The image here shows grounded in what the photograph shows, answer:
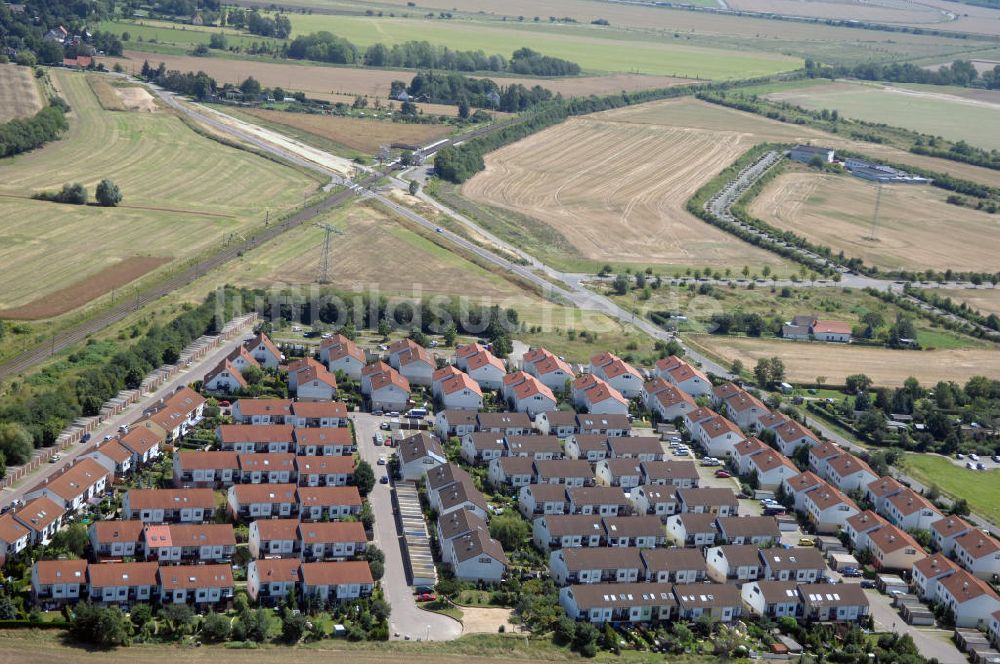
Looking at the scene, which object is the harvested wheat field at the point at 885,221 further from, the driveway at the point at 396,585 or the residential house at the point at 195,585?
the residential house at the point at 195,585

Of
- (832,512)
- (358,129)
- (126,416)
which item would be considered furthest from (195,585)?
(358,129)

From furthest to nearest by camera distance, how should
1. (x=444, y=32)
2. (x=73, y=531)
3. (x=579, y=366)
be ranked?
(x=444, y=32), (x=579, y=366), (x=73, y=531)

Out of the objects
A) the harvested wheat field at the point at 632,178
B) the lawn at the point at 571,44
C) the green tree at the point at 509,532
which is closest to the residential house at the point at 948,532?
the green tree at the point at 509,532

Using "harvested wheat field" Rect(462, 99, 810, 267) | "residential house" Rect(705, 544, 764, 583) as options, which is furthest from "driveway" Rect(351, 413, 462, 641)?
"harvested wheat field" Rect(462, 99, 810, 267)

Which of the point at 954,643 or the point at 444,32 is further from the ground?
the point at 444,32

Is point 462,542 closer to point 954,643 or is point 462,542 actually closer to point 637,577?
point 637,577

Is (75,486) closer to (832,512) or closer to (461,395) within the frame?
(461,395)

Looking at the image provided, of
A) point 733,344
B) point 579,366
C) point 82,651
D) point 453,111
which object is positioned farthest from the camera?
point 453,111

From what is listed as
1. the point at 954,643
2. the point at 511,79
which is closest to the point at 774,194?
the point at 511,79
